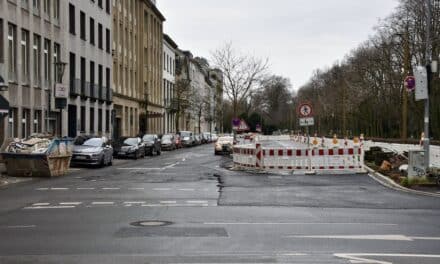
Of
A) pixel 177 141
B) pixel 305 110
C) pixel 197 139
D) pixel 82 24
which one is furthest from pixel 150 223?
pixel 197 139

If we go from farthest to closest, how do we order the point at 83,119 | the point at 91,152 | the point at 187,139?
the point at 187,139 → the point at 83,119 → the point at 91,152

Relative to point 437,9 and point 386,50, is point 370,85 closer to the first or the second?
point 386,50

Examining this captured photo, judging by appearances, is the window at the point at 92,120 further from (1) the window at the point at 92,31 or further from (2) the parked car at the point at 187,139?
(2) the parked car at the point at 187,139

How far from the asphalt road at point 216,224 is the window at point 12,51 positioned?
13301 mm

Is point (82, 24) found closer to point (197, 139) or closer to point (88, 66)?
point (88, 66)

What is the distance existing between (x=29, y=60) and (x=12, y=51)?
215 cm

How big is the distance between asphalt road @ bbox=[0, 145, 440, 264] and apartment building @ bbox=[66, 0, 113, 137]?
80.4 ft

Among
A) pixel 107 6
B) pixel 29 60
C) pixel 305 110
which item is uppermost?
pixel 107 6

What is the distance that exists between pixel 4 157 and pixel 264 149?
10474mm

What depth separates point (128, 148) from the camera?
4047cm

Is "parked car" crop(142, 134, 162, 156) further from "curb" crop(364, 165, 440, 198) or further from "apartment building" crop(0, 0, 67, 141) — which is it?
"curb" crop(364, 165, 440, 198)

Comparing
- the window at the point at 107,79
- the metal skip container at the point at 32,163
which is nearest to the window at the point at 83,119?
the window at the point at 107,79

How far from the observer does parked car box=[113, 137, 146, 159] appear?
133 ft

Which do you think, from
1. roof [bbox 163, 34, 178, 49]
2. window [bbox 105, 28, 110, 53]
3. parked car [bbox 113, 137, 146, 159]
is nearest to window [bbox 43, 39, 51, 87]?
parked car [bbox 113, 137, 146, 159]
